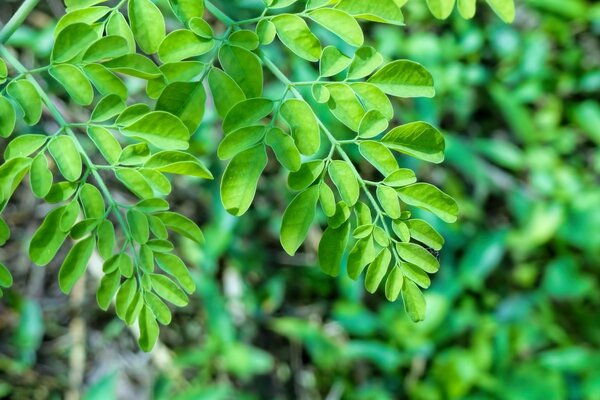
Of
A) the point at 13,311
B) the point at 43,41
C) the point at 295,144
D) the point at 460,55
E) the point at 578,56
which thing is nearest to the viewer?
the point at 295,144

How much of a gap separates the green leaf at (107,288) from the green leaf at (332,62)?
0.29 meters

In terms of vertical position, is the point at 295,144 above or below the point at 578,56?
above

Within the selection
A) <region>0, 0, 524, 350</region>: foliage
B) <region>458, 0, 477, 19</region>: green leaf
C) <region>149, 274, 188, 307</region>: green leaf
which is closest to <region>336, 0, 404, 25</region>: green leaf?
<region>0, 0, 524, 350</region>: foliage

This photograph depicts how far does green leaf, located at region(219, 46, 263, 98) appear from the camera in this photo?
2.62ft

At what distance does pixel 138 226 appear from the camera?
2.70 feet

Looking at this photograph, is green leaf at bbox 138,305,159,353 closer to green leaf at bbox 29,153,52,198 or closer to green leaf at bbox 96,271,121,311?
green leaf at bbox 96,271,121,311

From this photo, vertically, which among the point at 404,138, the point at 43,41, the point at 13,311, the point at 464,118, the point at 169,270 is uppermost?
the point at 404,138

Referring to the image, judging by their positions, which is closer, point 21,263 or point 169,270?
point 169,270

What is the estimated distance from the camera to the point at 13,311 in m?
2.25

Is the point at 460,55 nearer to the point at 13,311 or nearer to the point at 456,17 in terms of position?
the point at 456,17

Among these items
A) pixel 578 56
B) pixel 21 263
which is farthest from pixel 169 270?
pixel 578 56

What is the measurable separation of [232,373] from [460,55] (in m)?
1.10

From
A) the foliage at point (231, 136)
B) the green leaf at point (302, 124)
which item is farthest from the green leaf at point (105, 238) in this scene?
the green leaf at point (302, 124)

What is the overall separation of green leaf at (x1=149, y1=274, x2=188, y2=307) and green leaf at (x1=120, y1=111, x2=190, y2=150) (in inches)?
5.3
